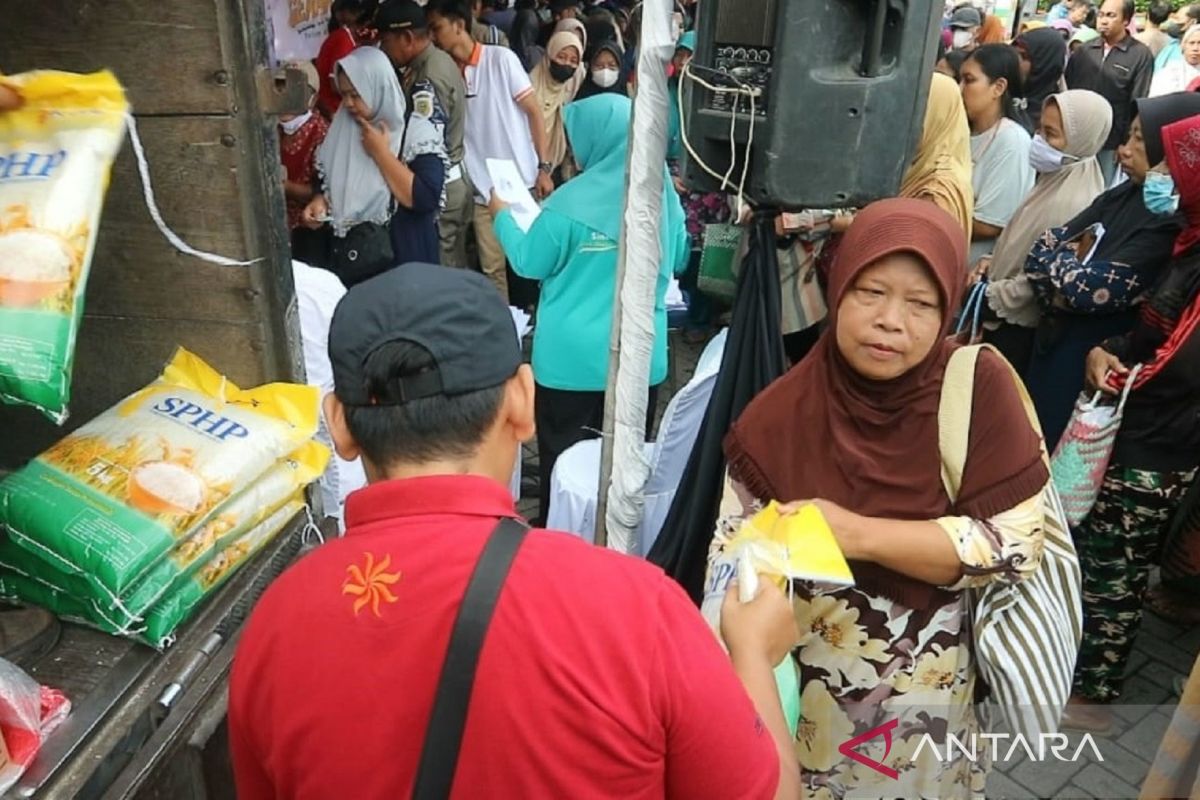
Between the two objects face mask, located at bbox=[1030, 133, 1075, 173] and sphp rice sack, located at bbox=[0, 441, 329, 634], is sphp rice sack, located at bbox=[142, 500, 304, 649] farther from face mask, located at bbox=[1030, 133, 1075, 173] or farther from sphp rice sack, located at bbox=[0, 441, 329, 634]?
face mask, located at bbox=[1030, 133, 1075, 173]

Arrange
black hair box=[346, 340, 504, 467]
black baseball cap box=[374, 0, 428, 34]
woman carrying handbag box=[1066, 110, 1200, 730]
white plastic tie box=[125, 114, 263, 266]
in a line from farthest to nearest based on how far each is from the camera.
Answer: black baseball cap box=[374, 0, 428, 34]
woman carrying handbag box=[1066, 110, 1200, 730]
white plastic tie box=[125, 114, 263, 266]
black hair box=[346, 340, 504, 467]

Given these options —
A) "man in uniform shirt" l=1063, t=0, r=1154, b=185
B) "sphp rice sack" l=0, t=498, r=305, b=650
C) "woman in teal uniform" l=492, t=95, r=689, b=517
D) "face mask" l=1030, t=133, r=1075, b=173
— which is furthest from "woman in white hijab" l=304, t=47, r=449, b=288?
"man in uniform shirt" l=1063, t=0, r=1154, b=185

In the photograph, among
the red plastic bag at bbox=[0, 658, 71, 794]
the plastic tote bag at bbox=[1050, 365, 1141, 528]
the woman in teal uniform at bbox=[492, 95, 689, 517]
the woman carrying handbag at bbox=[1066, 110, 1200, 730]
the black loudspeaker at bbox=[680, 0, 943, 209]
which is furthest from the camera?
the woman in teal uniform at bbox=[492, 95, 689, 517]

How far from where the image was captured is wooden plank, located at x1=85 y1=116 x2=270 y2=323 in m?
1.81

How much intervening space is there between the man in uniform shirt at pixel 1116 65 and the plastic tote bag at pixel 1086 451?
544 cm

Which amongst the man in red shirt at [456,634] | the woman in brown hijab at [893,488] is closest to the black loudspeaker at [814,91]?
the woman in brown hijab at [893,488]

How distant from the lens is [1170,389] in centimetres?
282

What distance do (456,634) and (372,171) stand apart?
3.47 metres

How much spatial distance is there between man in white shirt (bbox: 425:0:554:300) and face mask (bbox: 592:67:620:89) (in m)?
0.83

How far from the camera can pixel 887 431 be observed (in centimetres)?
187

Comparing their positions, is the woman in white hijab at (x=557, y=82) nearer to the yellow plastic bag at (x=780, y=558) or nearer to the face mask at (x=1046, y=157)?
the face mask at (x=1046, y=157)

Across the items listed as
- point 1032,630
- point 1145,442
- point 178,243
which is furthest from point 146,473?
point 1145,442

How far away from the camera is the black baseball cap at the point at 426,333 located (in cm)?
106

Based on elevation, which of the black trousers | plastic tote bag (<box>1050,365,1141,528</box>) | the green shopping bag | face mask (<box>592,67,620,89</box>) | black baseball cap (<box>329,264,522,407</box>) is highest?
black baseball cap (<box>329,264,522,407</box>)
